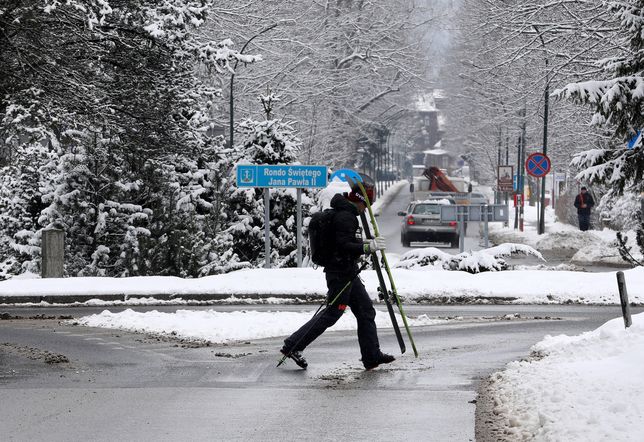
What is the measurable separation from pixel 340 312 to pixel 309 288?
9.58 meters

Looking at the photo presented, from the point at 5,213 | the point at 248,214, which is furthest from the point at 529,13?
the point at 5,213

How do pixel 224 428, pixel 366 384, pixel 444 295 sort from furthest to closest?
1. pixel 444 295
2. pixel 366 384
3. pixel 224 428

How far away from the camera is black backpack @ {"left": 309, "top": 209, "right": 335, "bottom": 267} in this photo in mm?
10867

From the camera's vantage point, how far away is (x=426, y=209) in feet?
142

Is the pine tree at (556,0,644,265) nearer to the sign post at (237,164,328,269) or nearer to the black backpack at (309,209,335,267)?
the black backpack at (309,209,335,267)

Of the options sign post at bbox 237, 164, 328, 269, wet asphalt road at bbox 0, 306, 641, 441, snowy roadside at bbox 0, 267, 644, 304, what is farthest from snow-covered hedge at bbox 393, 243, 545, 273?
wet asphalt road at bbox 0, 306, 641, 441

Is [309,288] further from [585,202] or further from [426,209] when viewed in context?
[585,202]

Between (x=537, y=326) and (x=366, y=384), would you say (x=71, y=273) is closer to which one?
(x=537, y=326)

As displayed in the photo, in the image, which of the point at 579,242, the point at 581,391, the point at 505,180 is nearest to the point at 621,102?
the point at 581,391

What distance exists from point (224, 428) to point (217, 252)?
1840 cm

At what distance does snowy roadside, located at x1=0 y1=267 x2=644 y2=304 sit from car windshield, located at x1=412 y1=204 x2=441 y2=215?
824 inches

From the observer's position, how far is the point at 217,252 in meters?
26.4

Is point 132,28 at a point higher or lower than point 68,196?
higher

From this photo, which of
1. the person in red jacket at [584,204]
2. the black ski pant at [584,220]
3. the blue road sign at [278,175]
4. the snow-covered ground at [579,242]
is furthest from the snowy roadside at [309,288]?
the black ski pant at [584,220]
